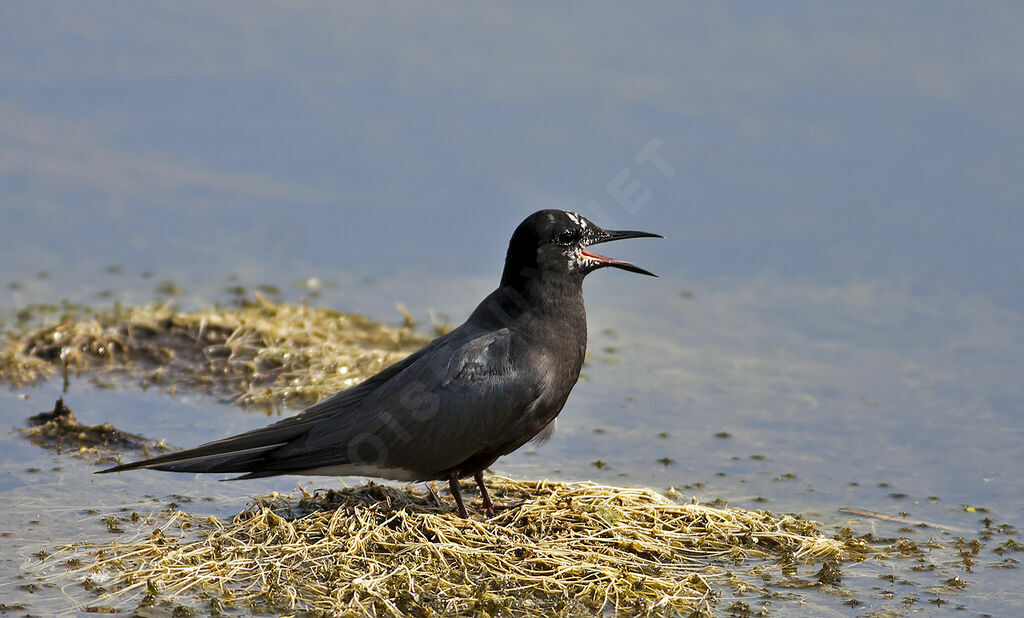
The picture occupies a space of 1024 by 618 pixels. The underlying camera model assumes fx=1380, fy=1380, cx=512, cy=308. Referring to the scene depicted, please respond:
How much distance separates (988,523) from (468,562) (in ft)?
9.47

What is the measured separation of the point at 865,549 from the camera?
269 inches

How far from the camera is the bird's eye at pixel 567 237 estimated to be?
7172 mm

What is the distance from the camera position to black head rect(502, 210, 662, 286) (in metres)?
7.12

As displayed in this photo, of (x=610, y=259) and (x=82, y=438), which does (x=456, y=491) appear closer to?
(x=610, y=259)

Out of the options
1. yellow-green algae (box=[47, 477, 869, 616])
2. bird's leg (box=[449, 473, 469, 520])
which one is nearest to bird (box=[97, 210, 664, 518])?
bird's leg (box=[449, 473, 469, 520])

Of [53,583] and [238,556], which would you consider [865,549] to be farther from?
[53,583]

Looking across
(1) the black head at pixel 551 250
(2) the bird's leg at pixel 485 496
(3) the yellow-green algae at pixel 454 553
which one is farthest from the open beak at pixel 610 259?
(2) the bird's leg at pixel 485 496

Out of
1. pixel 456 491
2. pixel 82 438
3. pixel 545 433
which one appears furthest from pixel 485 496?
pixel 82 438

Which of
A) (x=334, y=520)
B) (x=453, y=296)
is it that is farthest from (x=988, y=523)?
(x=453, y=296)

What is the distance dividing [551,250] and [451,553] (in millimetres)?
1683

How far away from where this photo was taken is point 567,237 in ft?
23.6

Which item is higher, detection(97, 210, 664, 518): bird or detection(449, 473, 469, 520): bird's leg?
detection(97, 210, 664, 518): bird

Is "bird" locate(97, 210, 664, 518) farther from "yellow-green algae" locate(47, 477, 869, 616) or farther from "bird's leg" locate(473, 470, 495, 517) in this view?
"yellow-green algae" locate(47, 477, 869, 616)

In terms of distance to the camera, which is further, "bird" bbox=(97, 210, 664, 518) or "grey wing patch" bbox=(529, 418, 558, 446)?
"grey wing patch" bbox=(529, 418, 558, 446)
